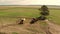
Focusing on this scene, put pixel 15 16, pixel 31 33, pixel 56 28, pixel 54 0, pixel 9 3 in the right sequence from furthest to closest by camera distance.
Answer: pixel 54 0, pixel 9 3, pixel 15 16, pixel 56 28, pixel 31 33

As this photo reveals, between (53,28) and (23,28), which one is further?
(53,28)

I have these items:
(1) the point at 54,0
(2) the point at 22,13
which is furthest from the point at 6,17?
(1) the point at 54,0

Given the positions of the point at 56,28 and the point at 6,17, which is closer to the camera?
the point at 56,28

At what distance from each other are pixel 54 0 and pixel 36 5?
7.60 feet

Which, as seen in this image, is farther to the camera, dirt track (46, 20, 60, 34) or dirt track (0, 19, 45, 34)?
dirt track (46, 20, 60, 34)

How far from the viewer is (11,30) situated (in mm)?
8883

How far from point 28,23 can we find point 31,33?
130 centimetres

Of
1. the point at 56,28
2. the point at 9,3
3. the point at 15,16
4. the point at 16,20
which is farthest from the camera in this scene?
the point at 9,3

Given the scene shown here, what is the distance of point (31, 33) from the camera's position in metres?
8.71

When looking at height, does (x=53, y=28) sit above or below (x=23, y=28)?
below

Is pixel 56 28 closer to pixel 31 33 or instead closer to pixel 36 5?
pixel 31 33

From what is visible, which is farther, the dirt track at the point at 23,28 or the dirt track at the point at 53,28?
the dirt track at the point at 53,28

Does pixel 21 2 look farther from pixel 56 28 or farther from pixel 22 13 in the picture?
pixel 56 28

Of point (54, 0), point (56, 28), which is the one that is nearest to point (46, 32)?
point (56, 28)
